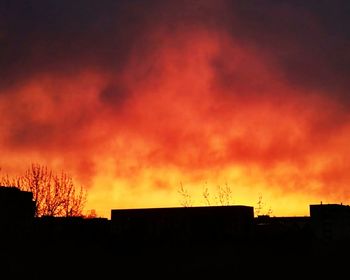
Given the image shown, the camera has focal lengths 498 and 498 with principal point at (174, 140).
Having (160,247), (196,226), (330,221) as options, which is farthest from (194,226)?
(330,221)

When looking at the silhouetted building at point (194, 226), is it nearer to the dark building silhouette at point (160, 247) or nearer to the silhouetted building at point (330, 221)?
the dark building silhouette at point (160, 247)

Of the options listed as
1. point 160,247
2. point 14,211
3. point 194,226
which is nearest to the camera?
point 160,247

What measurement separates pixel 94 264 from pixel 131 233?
8896 mm

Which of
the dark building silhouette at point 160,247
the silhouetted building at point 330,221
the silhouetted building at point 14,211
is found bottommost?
the dark building silhouette at point 160,247

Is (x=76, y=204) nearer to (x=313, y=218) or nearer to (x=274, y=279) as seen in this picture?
(x=274, y=279)

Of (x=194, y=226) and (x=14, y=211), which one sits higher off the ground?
(x=14, y=211)

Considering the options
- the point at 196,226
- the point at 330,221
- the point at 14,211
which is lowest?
the point at 196,226

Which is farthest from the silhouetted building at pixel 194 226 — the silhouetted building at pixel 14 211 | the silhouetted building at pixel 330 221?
the silhouetted building at pixel 330 221

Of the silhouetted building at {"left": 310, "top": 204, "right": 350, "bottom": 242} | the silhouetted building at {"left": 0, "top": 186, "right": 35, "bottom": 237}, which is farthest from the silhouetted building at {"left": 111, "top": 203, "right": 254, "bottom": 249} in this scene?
the silhouetted building at {"left": 310, "top": 204, "right": 350, "bottom": 242}

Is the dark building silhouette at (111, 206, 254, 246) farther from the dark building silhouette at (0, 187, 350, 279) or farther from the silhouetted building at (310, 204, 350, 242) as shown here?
the silhouetted building at (310, 204, 350, 242)

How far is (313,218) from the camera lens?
86062 mm

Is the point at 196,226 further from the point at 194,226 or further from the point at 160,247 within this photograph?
the point at 160,247

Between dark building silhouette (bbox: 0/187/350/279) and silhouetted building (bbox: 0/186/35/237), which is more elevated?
silhouetted building (bbox: 0/186/35/237)

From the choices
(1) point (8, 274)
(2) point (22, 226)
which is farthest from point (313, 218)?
(1) point (8, 274)
